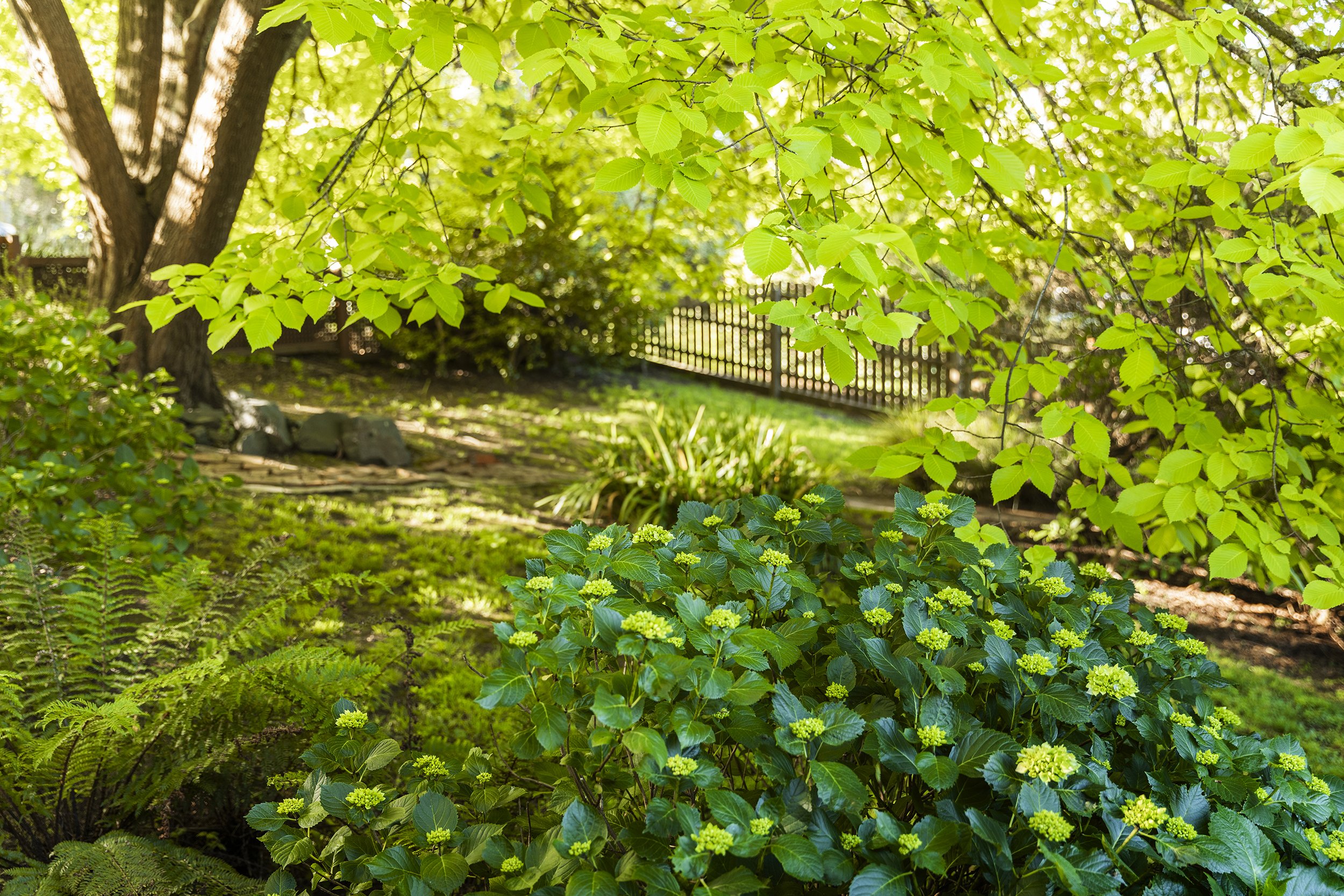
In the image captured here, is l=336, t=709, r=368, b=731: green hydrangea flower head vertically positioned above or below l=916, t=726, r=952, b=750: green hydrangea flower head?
below

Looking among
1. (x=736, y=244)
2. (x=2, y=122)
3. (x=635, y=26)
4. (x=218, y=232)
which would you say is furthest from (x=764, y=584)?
(x=2, y=122)

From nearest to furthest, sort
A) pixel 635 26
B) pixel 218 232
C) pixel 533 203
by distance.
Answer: pixel 635 26 → pixel 533 203 → pixel 218 232

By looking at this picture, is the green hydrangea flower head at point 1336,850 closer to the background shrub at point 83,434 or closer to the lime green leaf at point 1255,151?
the lime green leaf at point 1255,151

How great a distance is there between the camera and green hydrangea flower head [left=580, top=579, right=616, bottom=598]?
1.32 m

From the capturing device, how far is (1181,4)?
3098 millimetres

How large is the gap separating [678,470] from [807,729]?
16.6 ft

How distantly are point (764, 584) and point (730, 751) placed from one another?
1.00ft

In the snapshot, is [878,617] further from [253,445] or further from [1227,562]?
[253,445]

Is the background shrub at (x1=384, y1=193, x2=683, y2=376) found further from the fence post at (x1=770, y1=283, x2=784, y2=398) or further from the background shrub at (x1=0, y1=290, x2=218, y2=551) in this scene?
the background shrub at (x1=0, y1=290, x2=218, y2=551)

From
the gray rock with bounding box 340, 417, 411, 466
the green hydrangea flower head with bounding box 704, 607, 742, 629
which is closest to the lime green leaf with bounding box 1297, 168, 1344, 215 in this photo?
the green hydrangea flower head with bounding box 704, 607, 742, 629

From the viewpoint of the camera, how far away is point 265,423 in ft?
24.4

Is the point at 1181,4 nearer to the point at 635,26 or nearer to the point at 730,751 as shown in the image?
the point at 635,26

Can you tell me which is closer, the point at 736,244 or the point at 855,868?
the point at 855,868

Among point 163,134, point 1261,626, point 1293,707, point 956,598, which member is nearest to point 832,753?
point 956,598
